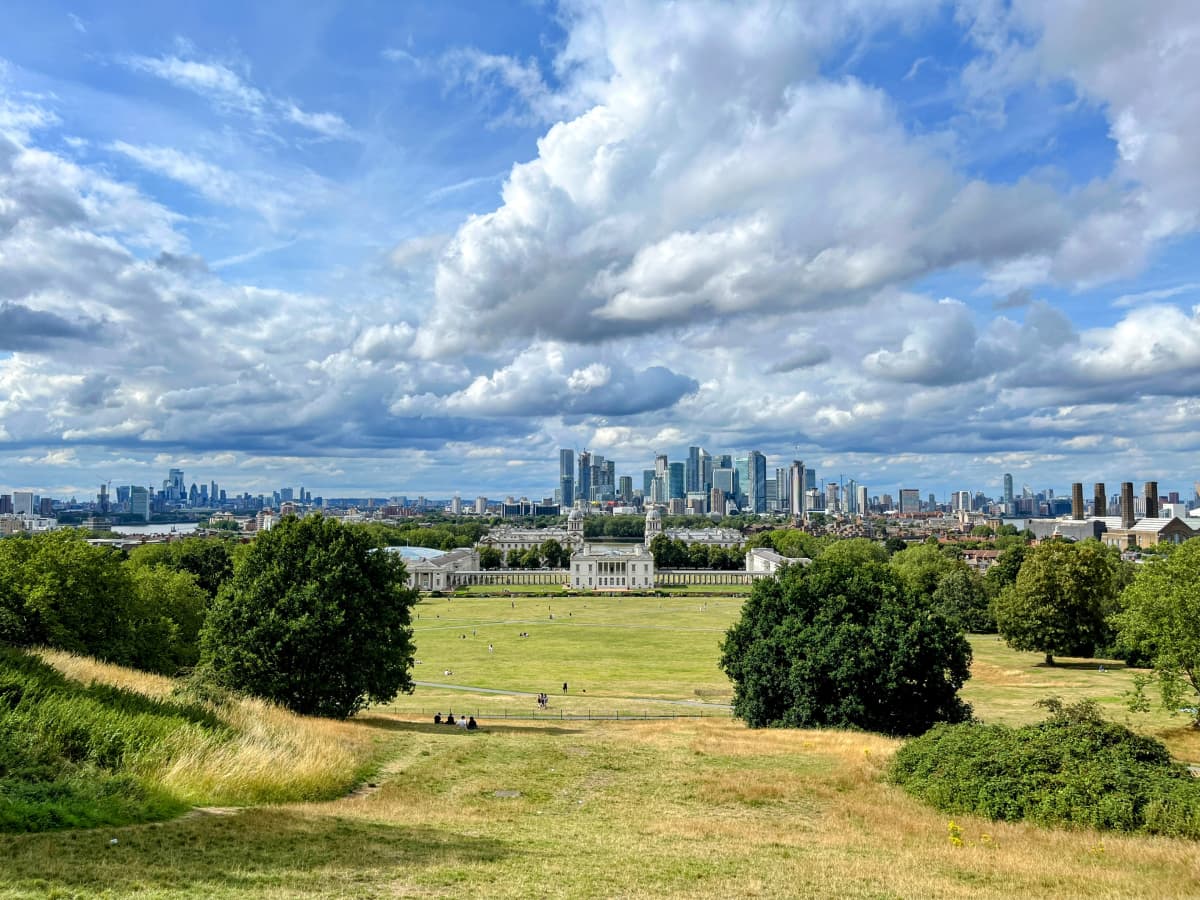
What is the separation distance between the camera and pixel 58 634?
38656mm

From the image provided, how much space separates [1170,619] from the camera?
1455 inches

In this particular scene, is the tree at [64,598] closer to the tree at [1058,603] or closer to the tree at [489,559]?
the tree at [1058,603]

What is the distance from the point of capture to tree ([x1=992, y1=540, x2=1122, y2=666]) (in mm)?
61875

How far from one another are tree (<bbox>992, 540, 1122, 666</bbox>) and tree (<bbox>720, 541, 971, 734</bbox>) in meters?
26.0

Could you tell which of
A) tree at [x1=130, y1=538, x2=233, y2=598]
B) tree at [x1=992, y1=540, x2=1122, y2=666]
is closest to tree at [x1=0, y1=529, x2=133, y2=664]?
tree at [x1=130, y1=538, x2=233, y2=598]

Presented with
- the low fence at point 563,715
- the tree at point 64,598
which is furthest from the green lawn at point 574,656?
the tree at point 64,598

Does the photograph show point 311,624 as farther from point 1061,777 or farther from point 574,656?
point 574,656

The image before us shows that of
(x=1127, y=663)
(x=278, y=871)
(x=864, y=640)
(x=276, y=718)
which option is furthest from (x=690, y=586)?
(x=278, y=871)

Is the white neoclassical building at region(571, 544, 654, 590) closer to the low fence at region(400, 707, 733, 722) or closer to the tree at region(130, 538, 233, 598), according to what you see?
the tree at region(130, 538, 233, 598)

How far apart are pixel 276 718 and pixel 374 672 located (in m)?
10.0

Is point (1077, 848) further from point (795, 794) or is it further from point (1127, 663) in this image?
point (1127, 663)

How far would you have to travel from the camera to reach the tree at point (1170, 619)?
3581 centimetres

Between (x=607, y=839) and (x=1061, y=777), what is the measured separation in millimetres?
11196

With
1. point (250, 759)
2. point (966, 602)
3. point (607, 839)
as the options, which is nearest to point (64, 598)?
point (250, 759)
